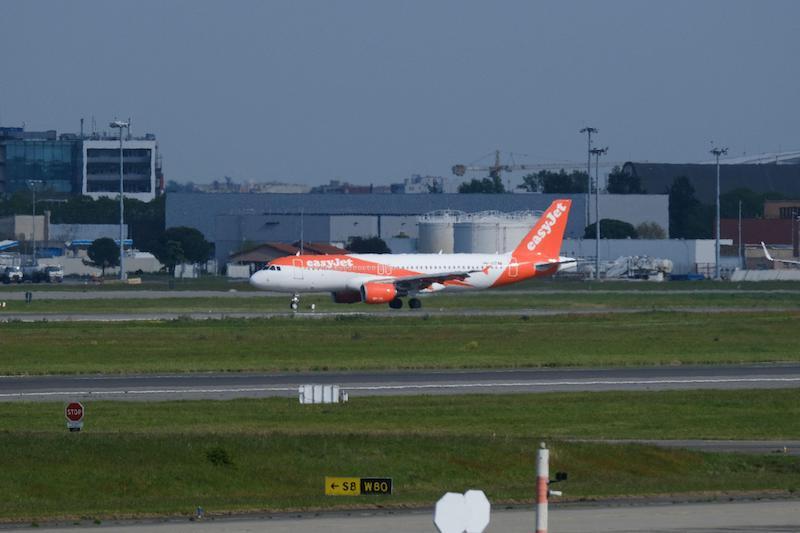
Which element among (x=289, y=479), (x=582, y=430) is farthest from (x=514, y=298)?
(x=289, y=479)

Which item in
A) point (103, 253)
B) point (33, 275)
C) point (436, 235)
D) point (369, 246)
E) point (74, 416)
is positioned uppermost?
point (436, 235)

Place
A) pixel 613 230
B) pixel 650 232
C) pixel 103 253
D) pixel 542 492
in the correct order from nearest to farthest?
pixel 542 492, pixel 103 253, pixel 613 230, pixel 650 232

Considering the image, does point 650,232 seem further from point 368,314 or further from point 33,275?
point 368,314

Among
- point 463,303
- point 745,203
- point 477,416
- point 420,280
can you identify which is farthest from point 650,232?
point 477,416

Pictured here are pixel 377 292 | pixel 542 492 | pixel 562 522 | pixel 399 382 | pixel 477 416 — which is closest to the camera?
pixel 542 492

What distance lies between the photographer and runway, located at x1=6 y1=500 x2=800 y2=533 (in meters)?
18.6

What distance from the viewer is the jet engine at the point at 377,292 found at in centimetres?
7519

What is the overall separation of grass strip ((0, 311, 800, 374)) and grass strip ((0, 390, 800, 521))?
13.1 m

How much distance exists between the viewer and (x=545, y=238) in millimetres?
83500

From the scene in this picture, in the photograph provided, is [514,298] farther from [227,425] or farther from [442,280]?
[227,425]

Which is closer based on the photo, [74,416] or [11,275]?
[74,416]

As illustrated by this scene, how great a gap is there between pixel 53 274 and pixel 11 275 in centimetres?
488

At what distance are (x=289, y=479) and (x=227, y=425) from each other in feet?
22.9

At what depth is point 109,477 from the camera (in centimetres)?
2295
